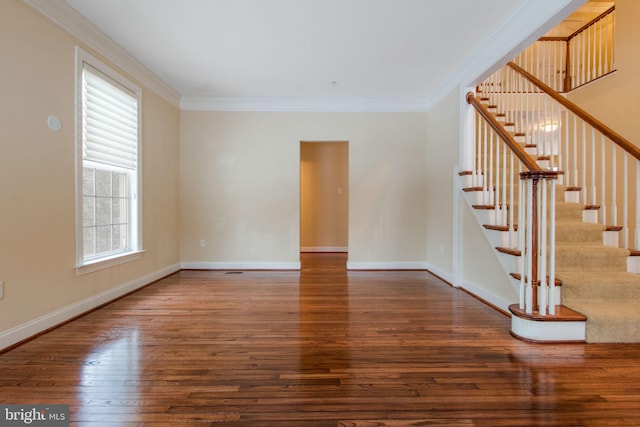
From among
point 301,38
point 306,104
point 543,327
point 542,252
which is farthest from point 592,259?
point 306,104

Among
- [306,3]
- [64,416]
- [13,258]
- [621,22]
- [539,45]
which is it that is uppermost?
[539,45]

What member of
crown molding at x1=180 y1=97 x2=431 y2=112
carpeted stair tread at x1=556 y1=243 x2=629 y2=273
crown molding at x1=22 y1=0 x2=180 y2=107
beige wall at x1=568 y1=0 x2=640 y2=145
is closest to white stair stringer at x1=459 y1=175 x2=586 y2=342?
carpeted stair tread at x1=556 y1=243 x2=629 y2=273

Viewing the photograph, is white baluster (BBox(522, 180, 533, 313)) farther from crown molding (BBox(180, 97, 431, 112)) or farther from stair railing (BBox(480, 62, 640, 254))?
crown molding (BBox(180, 97, 431, 112))

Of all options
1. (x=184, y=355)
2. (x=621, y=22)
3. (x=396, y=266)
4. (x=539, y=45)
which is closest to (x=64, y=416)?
(x=184, y=355)

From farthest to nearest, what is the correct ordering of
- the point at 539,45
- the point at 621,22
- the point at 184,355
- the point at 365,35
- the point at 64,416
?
the point at 539,45
the point at 621,22
the point at 365,35
the point at 184,355
the point at 64,416

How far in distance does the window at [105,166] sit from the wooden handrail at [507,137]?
3.84 meters

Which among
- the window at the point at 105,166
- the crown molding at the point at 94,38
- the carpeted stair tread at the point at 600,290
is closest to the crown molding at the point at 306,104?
the crown molding at the point at 94,38

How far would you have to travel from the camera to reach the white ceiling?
2.58m

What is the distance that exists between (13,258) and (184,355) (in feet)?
4.66

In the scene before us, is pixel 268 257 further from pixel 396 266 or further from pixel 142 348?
pixel 142 348

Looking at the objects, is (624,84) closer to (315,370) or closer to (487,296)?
(487,296)

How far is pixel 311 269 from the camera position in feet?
16.7

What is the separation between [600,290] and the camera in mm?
2527

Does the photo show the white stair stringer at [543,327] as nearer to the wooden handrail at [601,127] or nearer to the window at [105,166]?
the wooden handrail at [601,127]
